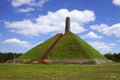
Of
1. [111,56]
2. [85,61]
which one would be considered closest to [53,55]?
[85,61]

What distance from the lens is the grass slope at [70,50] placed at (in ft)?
255

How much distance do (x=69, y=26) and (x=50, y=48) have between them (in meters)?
15.9

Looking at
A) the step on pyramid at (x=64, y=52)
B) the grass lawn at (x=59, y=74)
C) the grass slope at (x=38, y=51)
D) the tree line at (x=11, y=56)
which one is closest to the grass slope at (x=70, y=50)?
the step on pyramid at (x=64, y=52)

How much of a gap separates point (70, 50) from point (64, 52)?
246 centimetres

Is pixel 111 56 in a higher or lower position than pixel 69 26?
lower

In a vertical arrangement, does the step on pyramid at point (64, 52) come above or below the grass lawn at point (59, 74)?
above

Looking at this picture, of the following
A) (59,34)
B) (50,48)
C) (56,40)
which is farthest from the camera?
(59,34)

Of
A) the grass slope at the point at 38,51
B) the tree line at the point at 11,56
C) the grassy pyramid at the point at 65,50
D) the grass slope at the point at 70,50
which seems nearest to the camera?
the grass slope at the point at 70,50

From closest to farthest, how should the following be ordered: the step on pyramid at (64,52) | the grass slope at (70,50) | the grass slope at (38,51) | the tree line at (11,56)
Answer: the step on pyramid at (64,52)
the grass slope at (70,50)
the grass slope at (38,51)
the tree line at (11,56)

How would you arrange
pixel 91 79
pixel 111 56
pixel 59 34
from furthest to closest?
pixel 111 56 < pixel 59 34 < pixel 91 79

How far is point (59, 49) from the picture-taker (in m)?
84.4

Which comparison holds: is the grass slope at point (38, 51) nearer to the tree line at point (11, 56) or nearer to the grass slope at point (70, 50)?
the grass slope at point (70, 50)

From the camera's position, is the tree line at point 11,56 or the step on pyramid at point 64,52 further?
the tree line at point 11,56

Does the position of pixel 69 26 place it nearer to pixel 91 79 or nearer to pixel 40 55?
pixel 40 55
